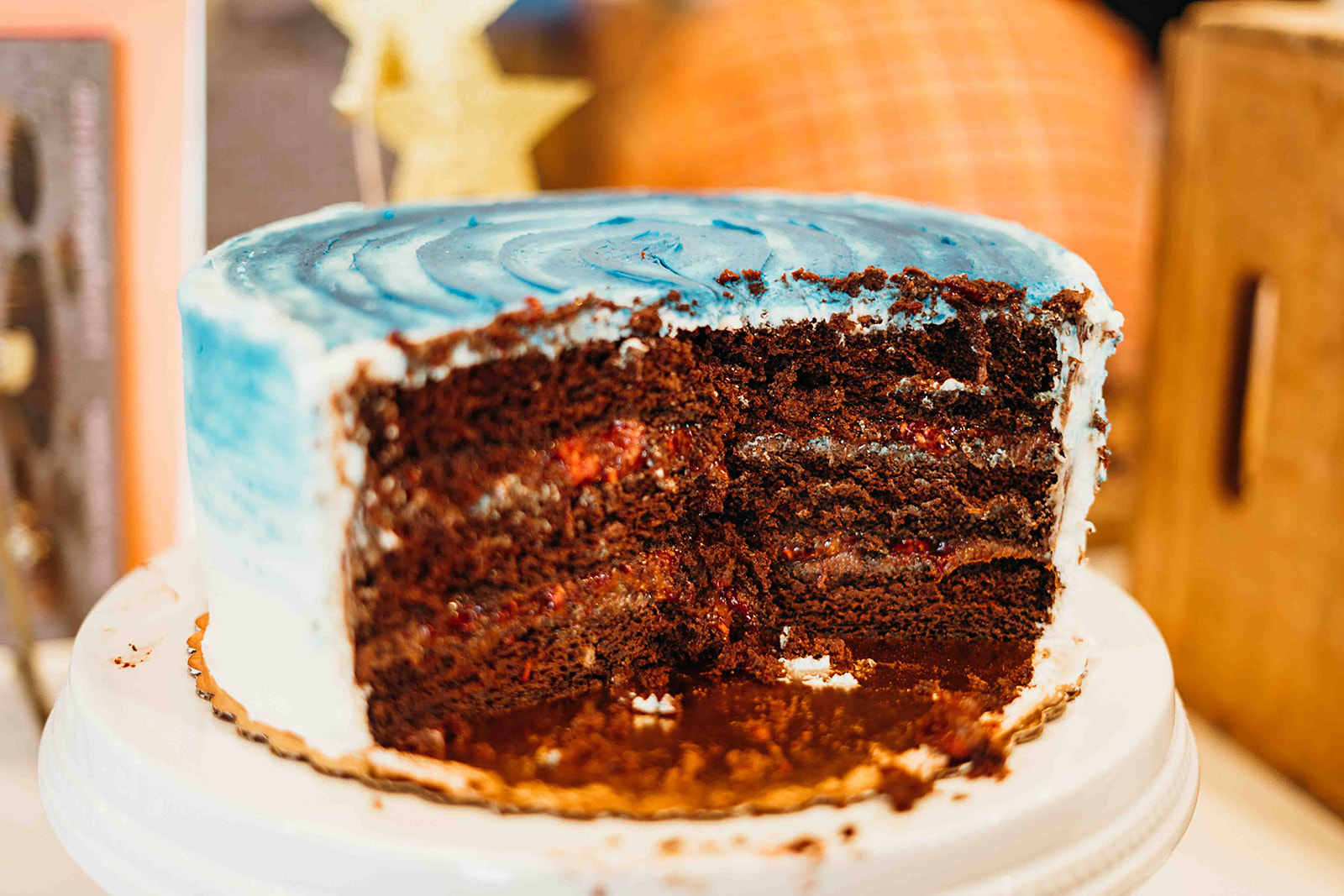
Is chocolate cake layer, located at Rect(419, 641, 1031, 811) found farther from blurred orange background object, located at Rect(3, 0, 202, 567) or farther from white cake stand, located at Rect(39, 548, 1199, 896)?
blurred orange background object, located at Rect(3, 0, 202, 567)

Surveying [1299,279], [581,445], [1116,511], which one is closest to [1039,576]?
[581,445]

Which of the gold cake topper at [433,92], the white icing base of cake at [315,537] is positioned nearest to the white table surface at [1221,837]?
the white icing base of cake at [315,537]

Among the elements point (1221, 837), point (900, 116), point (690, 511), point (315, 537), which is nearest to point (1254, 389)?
point (1221, 837)

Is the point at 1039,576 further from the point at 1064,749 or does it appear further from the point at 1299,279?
the point at 1299,279

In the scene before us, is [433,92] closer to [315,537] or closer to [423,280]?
[423,280]

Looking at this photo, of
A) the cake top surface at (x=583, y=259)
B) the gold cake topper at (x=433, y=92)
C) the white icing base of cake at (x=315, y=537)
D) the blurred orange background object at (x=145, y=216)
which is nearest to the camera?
the white icing base of cake at (x=315, y=537)

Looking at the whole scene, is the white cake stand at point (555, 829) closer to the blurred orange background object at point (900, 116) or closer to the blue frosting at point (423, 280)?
the blue frosting at point (423, 280)
